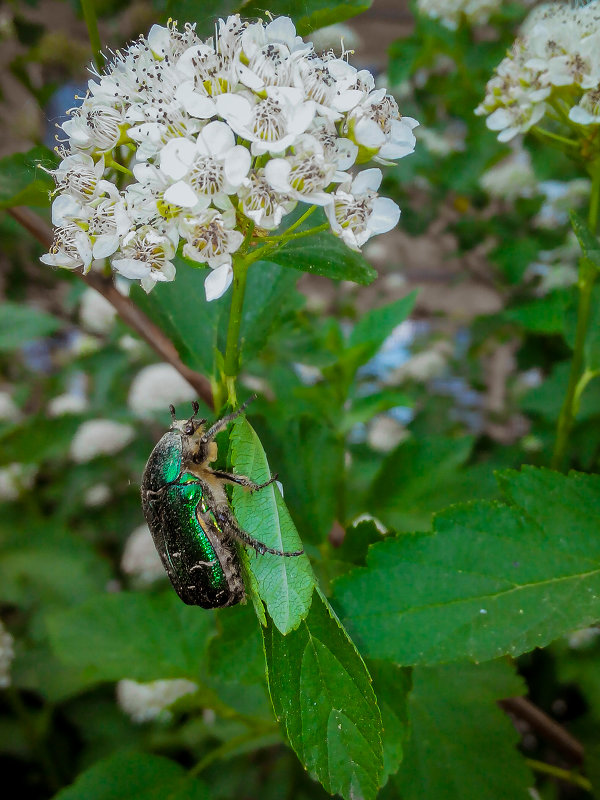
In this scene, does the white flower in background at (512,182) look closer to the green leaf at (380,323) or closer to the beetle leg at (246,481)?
the green leaf at (380,323)

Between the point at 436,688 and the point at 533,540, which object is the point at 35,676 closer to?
the point at 436,688

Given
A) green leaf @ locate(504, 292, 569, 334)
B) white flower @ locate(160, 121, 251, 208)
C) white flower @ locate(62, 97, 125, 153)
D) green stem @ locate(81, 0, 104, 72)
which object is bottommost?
green leaf @ locate(504, 292, 569, 334)

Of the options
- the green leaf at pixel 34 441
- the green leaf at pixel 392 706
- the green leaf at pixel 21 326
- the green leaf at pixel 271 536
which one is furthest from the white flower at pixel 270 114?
the green leaf at pixel 34 441

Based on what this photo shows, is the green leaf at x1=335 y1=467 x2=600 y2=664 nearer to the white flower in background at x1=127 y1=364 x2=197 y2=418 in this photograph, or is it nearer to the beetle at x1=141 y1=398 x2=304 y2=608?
the beetle at x1=141 y1=398 x2=304 y2=608

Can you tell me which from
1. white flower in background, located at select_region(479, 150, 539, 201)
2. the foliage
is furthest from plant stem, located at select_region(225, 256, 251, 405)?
white flower in background, located at select_region(479, 150, 539, 201)

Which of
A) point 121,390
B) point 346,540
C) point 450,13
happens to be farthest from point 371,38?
point 346,540

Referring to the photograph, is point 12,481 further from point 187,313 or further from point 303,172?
point 303,172
